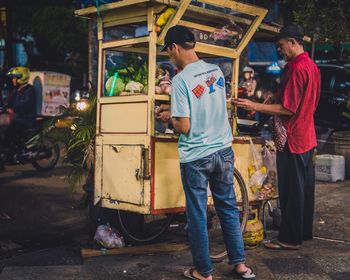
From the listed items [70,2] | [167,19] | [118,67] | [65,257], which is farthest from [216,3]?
[70,2]

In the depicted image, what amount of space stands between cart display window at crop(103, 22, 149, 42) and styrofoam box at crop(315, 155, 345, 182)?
193 inches

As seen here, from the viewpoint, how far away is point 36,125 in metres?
10.2

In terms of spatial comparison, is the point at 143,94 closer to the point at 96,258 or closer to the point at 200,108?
the point at 200,108

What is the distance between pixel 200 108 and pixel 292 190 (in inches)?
60.9

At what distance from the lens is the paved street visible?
4523 mm

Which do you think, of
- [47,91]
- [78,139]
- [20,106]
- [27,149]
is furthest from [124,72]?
[47,91]

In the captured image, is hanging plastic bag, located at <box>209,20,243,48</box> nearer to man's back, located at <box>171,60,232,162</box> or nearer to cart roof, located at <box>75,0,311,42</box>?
cart roof, located at <box>75,0,311,42</box>

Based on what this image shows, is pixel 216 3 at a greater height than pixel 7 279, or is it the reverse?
pixel 216 3

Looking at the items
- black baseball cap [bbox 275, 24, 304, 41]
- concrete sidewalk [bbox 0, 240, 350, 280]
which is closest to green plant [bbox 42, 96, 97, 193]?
concrete sidewalk [bbox 0, 240, 350, 280]

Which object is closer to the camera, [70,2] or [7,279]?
[7,279]

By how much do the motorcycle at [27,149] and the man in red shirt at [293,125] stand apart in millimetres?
5681

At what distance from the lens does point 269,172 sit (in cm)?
560

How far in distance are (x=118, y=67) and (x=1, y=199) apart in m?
3.33

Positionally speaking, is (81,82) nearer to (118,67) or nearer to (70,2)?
(70,2)
